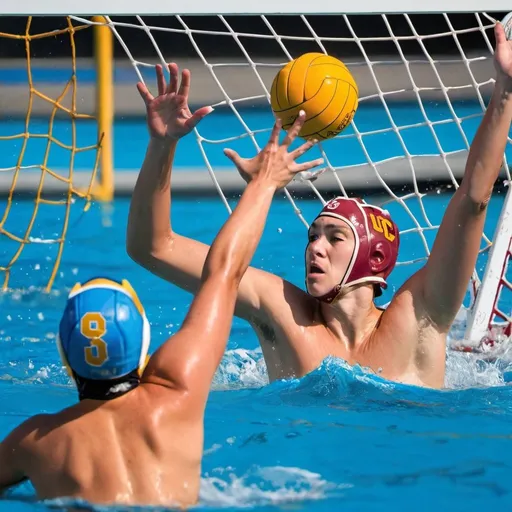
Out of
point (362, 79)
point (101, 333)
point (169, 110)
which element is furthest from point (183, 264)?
point (362, 79)

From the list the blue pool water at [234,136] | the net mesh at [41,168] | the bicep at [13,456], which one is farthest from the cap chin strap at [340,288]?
the blue pool water at [234,136]

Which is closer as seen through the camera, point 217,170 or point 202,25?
point 217,170

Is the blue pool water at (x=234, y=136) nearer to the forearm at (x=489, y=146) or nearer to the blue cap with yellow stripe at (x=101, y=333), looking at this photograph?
the forearm at (x=489, y=146)

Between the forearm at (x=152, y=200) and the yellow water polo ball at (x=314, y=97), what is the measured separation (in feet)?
2.46

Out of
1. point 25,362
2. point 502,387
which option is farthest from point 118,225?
point 502,387

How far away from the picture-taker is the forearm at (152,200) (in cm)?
319

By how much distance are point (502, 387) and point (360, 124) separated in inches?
232

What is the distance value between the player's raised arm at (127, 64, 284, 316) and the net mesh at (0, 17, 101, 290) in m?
2.04

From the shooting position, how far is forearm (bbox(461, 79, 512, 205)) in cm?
323

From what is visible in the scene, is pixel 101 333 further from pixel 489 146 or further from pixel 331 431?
pixel 489 146

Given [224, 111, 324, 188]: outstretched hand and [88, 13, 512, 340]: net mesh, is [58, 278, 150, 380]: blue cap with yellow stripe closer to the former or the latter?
[224, 111, 324, 188]: outstretched hand

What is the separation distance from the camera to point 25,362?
4.88m

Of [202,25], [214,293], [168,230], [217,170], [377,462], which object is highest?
[202,25]

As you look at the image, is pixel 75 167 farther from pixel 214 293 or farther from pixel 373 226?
pixel 214 293
